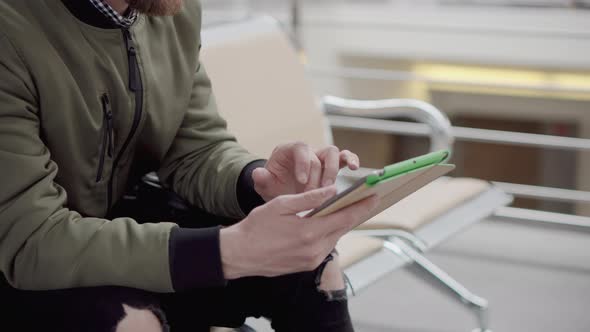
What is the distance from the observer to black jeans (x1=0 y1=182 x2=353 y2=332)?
949 millimetres

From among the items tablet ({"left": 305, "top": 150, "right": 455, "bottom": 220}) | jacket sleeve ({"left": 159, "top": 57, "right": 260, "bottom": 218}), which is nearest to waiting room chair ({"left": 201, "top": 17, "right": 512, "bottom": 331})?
jacket sleeve ({"left": 159, "top": 57, "right": 260, "bottom": 218})

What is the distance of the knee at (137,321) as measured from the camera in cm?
92

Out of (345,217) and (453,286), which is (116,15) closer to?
(345,217)

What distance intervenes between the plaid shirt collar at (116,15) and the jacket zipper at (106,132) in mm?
91

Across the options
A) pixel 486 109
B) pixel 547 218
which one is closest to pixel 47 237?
pixel 547 218

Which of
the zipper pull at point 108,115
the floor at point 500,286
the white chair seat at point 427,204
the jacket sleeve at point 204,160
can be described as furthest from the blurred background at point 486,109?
the zipper pull at point 108,115

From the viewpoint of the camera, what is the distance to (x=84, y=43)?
106 cm

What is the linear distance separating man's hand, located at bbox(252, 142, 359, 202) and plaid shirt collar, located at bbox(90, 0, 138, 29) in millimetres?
249

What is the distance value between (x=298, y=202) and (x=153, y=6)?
0.35m

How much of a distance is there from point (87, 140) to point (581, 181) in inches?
Result: 244

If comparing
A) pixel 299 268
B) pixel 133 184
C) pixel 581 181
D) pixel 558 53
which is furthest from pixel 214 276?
pixel 581 181

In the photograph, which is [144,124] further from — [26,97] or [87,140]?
[26,97]

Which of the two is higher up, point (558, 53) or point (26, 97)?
point (26, 97)

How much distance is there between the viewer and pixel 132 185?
1292mm
